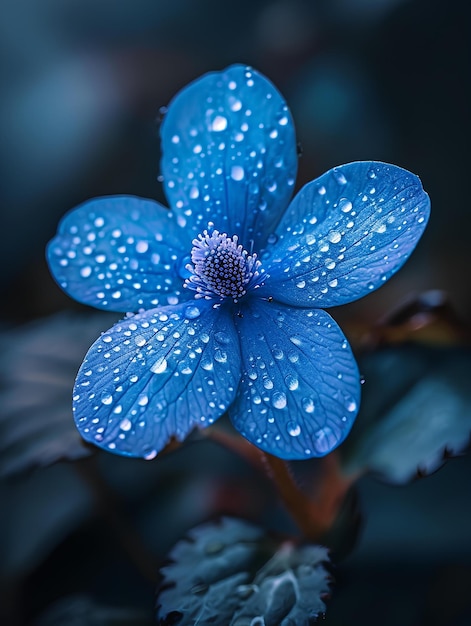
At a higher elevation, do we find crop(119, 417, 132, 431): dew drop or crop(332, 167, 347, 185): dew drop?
crop(332, 167, 347, 185): dew drop

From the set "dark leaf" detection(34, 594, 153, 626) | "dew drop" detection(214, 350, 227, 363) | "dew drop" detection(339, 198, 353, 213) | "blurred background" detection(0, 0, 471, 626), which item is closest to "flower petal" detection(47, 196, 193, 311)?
"dew drop" detection(214, 350, 227, 363)

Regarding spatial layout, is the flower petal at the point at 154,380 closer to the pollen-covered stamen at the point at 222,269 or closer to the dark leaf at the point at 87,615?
the pollen-covered stamen at the point at 222,269

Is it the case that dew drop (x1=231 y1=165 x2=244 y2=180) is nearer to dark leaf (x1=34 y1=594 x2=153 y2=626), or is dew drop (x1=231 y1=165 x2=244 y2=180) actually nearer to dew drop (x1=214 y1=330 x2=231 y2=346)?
dew drop (x1=214 y1=330 x2=231 y2=346)

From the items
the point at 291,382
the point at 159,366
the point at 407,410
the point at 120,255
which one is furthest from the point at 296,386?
the point at 407,410

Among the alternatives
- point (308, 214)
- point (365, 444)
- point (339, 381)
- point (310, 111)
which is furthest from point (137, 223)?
point (310, 111)

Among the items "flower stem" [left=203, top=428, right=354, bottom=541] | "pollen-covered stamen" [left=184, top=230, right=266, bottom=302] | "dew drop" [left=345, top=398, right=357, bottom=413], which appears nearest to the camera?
"dew drop" [left=345, top=398, right=357, bottom=413]
